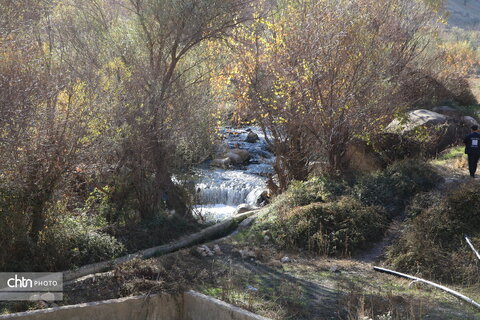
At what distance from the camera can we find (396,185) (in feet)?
40.5

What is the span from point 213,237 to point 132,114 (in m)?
3.37

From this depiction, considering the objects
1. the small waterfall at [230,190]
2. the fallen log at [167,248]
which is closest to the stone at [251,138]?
the small waterfall at [230,190]

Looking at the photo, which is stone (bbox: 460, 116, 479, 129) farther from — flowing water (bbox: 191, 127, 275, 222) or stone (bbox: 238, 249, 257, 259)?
stone (bbox: 238, 249, 257, 259)

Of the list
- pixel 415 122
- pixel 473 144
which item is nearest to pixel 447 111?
pixel 415 122

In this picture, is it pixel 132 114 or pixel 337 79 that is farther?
pixel 337 79

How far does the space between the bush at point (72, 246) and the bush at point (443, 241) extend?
17.3 feet

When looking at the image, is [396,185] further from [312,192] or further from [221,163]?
[221,163]

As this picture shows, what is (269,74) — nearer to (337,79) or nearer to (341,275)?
(337,79)

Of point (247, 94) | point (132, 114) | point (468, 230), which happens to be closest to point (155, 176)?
point (132, 114)

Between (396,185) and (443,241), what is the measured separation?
2644mm

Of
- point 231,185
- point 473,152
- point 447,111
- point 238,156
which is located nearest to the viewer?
point 473,152

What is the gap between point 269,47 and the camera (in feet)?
45.9

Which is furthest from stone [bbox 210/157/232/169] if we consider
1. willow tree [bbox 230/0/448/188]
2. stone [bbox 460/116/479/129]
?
stone [bbox 460/116/479/129]

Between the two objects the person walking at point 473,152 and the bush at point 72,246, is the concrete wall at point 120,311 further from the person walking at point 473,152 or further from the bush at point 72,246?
the person walking at point 473,152
